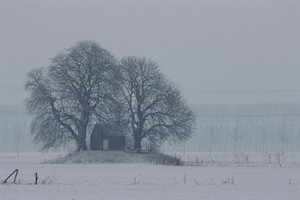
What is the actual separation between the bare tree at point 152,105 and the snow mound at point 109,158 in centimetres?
597

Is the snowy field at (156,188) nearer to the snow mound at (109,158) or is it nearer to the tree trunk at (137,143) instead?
the snow mound at (109,158)

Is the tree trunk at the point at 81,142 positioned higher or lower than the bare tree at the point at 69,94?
lower

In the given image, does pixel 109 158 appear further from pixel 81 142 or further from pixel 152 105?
pixel 152 105

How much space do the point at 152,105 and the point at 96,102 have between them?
8693 mm

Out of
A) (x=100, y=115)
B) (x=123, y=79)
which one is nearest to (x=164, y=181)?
(x=100, y=115)

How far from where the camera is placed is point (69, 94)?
80.9 metres

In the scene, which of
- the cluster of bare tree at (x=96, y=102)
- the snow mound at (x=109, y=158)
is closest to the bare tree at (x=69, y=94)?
the cluster of bare tree at (x=96, y=102)

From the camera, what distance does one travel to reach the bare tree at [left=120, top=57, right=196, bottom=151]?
8494cm

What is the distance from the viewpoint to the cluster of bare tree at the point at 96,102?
264 feet

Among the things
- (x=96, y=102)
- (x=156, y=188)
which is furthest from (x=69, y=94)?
(x=156, y=188)

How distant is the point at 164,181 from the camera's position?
138 feet

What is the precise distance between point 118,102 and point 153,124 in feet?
21.7

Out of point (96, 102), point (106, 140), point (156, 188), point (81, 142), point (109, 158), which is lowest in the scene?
point (156, 188)

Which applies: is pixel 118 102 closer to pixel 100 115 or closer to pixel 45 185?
pixel 100 115
